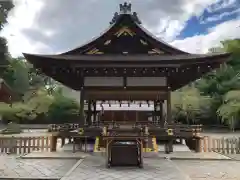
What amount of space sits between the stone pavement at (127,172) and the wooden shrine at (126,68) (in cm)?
190

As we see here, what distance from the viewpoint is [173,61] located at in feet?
36.7

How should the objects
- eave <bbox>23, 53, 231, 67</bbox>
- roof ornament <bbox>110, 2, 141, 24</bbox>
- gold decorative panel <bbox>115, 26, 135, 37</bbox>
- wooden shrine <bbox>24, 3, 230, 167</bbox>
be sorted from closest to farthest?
1. eave <bbox>23, 53, 231, 67</bbox>
2. wooden shrine <bbox>24, 3, 230, 167</bbox>
3. gold decorative panel <bbox>115, 26, 135, 37</bbox>
4. roof ornament <bbox>110, 2, 141, 24</bbox>

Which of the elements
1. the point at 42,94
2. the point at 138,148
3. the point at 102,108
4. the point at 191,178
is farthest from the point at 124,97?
the point at 42,94

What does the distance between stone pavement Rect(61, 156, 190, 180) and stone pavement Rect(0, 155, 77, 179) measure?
55 cm

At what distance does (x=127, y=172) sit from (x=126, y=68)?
494 cm

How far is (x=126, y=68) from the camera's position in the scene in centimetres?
1148

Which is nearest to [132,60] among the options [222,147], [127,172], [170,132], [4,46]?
[170,132]

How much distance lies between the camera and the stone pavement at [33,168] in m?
7.77

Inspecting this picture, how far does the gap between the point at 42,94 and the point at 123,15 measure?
2807cm

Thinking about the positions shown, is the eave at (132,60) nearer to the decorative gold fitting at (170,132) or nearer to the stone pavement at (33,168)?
the decorative gold fitting at (170,132)

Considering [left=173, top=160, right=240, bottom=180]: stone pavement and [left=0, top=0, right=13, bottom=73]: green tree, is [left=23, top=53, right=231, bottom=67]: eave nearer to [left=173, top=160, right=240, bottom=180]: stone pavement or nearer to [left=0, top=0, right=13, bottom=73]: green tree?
[left=173, top=160, right=240, bottom=180]: stone pavement

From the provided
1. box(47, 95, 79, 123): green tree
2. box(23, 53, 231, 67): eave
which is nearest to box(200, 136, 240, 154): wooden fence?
box(23, 53, 231, 67): eave

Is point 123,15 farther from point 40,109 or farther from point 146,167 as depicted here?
point 40,109

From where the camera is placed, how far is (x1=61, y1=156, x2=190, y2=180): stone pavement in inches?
295
